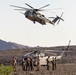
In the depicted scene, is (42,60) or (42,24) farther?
(42,24)

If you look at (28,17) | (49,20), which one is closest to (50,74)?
(28,17)

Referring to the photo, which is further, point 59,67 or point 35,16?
point 35,16

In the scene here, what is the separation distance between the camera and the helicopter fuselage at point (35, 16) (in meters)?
54.3

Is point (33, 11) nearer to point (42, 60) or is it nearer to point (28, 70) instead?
point (42, 60)

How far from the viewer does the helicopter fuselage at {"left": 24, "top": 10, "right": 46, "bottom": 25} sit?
54328 millimetres

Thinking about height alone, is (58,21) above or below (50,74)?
above

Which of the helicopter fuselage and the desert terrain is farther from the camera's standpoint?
the helicopter fuselage

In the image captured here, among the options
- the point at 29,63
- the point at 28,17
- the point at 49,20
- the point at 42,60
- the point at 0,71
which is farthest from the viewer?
the point at 49,20

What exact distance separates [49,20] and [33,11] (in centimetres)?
462

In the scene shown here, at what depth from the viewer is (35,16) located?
55031 millimetres

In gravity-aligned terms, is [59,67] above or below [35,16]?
below

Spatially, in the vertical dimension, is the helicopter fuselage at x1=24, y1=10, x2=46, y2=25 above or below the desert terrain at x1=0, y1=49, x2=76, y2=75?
above

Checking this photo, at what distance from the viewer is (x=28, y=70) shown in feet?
134

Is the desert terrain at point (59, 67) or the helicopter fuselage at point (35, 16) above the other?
the helicopter fuselage at point (35, 16)
